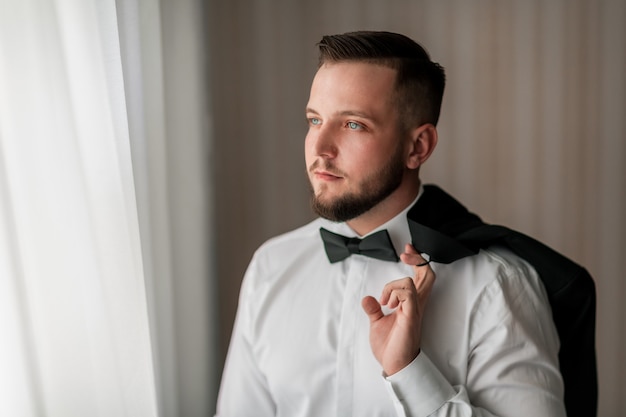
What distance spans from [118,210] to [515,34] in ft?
4.89

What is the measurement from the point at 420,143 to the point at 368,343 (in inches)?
17.6

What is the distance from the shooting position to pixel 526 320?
4.69 feet

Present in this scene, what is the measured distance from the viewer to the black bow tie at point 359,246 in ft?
4.94

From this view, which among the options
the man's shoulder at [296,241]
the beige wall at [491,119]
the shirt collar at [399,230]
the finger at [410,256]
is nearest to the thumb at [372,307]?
the finger at [410,256]

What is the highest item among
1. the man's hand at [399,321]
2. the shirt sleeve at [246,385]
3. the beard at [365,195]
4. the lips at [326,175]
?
the lips at [326,175]

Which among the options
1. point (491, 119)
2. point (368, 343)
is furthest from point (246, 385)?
point (491, 119)

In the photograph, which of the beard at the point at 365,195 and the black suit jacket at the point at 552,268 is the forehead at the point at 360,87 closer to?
the beard at the point at 365,195

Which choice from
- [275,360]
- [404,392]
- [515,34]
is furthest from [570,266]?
[515,34]

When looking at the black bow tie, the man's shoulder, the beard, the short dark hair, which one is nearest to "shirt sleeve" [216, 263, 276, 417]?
the man's shoulder

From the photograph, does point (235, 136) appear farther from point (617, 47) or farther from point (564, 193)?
point (617, 47)

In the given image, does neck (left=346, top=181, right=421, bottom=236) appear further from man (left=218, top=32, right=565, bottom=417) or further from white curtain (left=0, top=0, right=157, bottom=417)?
white curtain (left=0, top=0, right=157, bottom=417)

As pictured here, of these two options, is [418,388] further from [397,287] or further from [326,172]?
[326,172]

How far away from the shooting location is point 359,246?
1.53 meters

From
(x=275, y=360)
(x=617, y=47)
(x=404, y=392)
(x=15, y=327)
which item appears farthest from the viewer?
(x=617, y=47)
